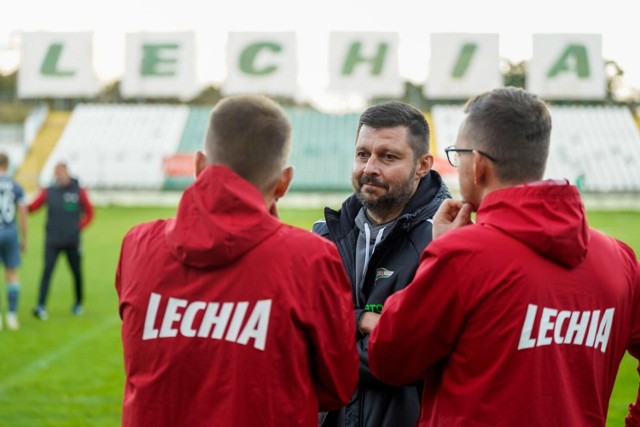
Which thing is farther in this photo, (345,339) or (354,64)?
(354,64)

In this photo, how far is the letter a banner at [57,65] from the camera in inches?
1422

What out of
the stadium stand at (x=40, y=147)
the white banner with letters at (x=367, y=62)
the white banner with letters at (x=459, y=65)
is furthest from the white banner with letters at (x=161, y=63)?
the white banner with letters at (x=459, y=65)

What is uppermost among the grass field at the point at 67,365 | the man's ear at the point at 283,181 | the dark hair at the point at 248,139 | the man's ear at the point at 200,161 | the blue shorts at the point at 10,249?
the dark hair at the point at 248,139

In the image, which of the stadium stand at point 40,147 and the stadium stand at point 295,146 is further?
the stadium stand at point 295,146

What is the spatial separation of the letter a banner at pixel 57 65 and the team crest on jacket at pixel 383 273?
35508mm

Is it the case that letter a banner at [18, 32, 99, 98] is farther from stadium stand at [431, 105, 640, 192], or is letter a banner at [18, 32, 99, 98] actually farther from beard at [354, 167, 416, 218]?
beard at [354, 167, 416, 218]

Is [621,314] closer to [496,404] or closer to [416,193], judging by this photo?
[496,404]

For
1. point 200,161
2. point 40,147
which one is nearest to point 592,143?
point 40,147

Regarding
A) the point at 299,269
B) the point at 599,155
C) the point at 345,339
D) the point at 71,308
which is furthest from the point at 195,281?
the point at 599,155

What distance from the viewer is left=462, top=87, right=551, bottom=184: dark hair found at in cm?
229

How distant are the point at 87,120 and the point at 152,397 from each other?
43.6 metres

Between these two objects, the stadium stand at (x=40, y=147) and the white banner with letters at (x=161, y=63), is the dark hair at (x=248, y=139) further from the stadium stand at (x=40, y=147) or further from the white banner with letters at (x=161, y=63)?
the white banner with letters at (x=161, y=63)

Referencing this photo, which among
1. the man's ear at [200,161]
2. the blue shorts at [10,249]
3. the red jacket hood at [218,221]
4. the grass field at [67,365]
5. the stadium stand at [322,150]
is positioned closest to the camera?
the red jacket hood at [218,221]

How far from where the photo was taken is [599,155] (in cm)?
3919
